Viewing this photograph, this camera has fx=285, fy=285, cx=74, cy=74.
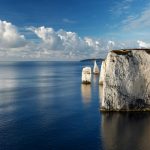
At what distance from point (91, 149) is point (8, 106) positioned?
4342 centimetres

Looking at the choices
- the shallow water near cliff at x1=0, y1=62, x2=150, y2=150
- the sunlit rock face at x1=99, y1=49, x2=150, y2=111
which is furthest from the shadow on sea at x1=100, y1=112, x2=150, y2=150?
the sunlit rock face at x1=99, y1=49, x2=150, y2=111

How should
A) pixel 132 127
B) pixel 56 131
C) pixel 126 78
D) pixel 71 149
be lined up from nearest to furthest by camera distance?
pixel 71 149 → pixel 56 131 → pixel 132 127 → pixel 126 78

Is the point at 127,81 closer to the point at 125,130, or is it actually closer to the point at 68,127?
the point at 125,130

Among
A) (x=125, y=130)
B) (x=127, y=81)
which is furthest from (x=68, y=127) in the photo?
(x=127, y=81)

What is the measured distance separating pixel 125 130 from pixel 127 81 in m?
18.7

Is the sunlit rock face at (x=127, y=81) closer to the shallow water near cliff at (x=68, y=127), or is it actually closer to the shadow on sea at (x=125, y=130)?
the shadow on sea at (x=125, y=130)

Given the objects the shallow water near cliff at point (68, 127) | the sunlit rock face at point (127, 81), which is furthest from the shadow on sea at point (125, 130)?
the sunlit rock face at point (127, 81)

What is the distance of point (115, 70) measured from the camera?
74.6 meters

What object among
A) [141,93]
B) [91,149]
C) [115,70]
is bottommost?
[91,149]

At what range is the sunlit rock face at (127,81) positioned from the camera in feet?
241

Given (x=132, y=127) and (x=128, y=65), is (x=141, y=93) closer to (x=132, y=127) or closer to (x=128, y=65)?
(x=128, y=65)

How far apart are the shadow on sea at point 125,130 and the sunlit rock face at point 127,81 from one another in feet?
9.57

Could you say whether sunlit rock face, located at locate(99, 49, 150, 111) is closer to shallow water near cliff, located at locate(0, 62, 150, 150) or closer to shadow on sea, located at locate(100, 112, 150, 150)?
shadow on sea, located at locate(100, 112, 150, 150)

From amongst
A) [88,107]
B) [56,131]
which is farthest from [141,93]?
[56,131]
